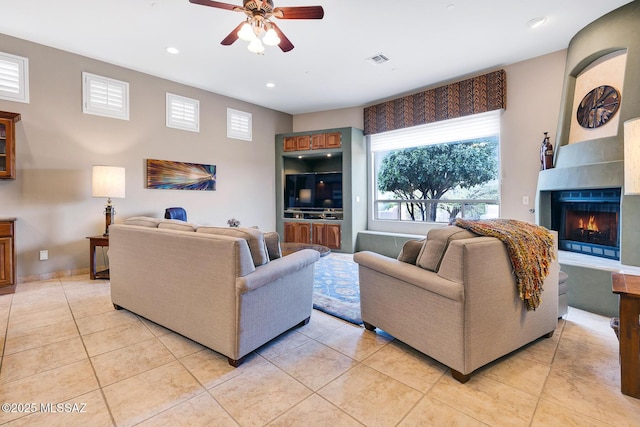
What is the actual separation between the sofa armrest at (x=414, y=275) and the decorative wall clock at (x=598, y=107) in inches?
117

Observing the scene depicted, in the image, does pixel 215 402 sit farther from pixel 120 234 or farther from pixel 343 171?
pixel 343 171

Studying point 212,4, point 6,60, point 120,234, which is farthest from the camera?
point 6,60

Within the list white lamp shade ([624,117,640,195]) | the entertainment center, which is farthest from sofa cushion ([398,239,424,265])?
the entertainment center

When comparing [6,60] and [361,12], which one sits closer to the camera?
[361,12]

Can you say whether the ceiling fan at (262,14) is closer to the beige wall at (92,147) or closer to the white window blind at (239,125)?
the beige wall at (92,147)

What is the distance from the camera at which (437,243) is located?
6.36ft

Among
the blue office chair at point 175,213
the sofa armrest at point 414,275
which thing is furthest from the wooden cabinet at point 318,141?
the sofa armrest at point 414,275

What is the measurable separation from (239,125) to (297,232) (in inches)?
97.7

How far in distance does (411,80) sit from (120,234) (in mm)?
4591

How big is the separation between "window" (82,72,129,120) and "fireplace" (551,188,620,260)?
6115 millimetres

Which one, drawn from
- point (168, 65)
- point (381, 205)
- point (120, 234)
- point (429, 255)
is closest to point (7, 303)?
point (120, 234)

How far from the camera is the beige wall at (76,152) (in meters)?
3.70

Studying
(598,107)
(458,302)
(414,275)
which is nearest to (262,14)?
(414,275)

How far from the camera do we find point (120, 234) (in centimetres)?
271
